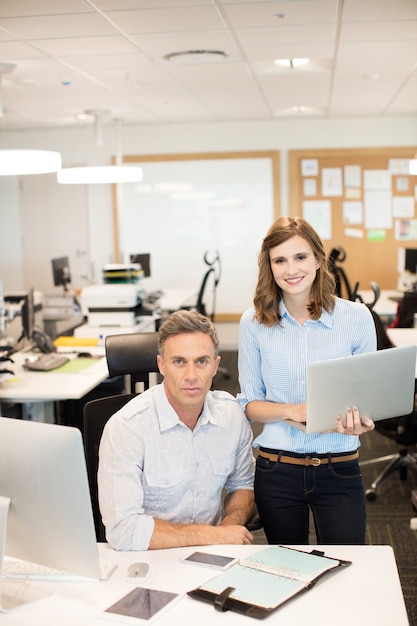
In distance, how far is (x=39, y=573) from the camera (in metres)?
1.89

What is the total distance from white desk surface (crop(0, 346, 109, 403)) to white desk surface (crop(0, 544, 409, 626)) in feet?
6.61

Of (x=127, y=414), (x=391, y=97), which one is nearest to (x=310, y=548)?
(x=127, y=414)

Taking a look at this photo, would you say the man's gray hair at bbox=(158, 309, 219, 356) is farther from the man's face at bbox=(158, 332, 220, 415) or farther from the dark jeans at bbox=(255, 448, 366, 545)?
the dark jeans at bbox=(255, 448, 366, 545)

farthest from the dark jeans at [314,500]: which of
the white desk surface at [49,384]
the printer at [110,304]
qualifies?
the printer at [110,304]

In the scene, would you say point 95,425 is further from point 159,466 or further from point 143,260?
point 143,260

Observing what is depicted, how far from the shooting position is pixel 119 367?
2.78m

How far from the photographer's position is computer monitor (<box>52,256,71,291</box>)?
6750 mm

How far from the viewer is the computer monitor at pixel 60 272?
22.1 ft

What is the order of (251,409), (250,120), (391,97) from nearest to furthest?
1. (251,409)
2. (391,97)
3. (250,120)

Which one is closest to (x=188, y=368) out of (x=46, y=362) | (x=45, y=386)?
(x=45, y=386)

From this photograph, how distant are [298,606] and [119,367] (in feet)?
4.31

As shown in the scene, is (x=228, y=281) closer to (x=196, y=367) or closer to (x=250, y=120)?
(x=250, y=120)

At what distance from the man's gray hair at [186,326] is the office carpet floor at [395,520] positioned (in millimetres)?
1502

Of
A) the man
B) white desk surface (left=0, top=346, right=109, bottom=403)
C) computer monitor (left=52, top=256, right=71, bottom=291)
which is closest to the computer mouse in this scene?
the man
